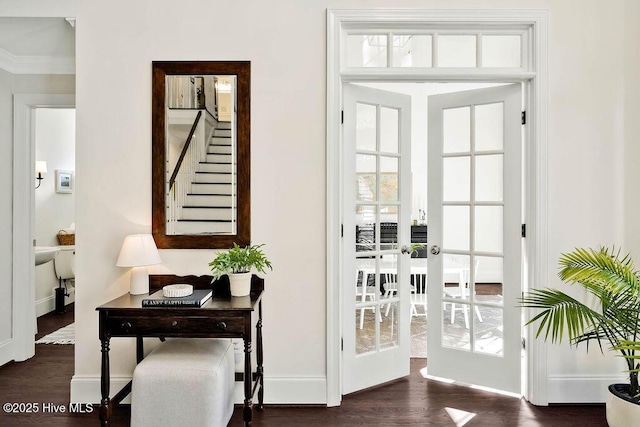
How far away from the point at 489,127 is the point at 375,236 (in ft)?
3.77

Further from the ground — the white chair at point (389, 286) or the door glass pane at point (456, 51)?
the door glass pane at point (456, 51)

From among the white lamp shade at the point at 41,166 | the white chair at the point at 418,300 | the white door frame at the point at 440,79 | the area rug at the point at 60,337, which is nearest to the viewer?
the white door frame at the point at 440,79

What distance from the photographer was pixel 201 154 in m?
2.74

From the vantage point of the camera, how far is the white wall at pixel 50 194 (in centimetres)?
488

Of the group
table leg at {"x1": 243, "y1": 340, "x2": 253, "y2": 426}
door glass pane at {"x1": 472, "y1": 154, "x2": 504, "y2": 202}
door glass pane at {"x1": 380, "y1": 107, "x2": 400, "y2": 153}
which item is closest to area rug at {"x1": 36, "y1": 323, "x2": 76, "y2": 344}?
table leg at {"x1": 243, "y1": 340, "x2": 253, "y2": 426}

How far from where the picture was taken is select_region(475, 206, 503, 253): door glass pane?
289cm

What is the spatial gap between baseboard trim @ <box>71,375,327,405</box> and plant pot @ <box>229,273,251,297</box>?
27.1 inches

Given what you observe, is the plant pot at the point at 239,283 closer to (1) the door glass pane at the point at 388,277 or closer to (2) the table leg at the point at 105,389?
(2) the table leg at the point at 105,389

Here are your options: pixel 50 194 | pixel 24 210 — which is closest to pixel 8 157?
pixel 24 210

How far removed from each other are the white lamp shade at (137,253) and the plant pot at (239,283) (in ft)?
1.59

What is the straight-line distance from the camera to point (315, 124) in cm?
272

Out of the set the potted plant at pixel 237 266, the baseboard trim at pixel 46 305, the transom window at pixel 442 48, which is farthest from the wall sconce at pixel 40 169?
the transom window at pixel 442 48

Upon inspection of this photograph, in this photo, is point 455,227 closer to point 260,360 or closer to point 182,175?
point 260,360

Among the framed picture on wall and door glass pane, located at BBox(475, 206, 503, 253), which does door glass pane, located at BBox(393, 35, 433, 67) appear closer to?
door glass pane, located at BBox(475, 206, 503, 253)
